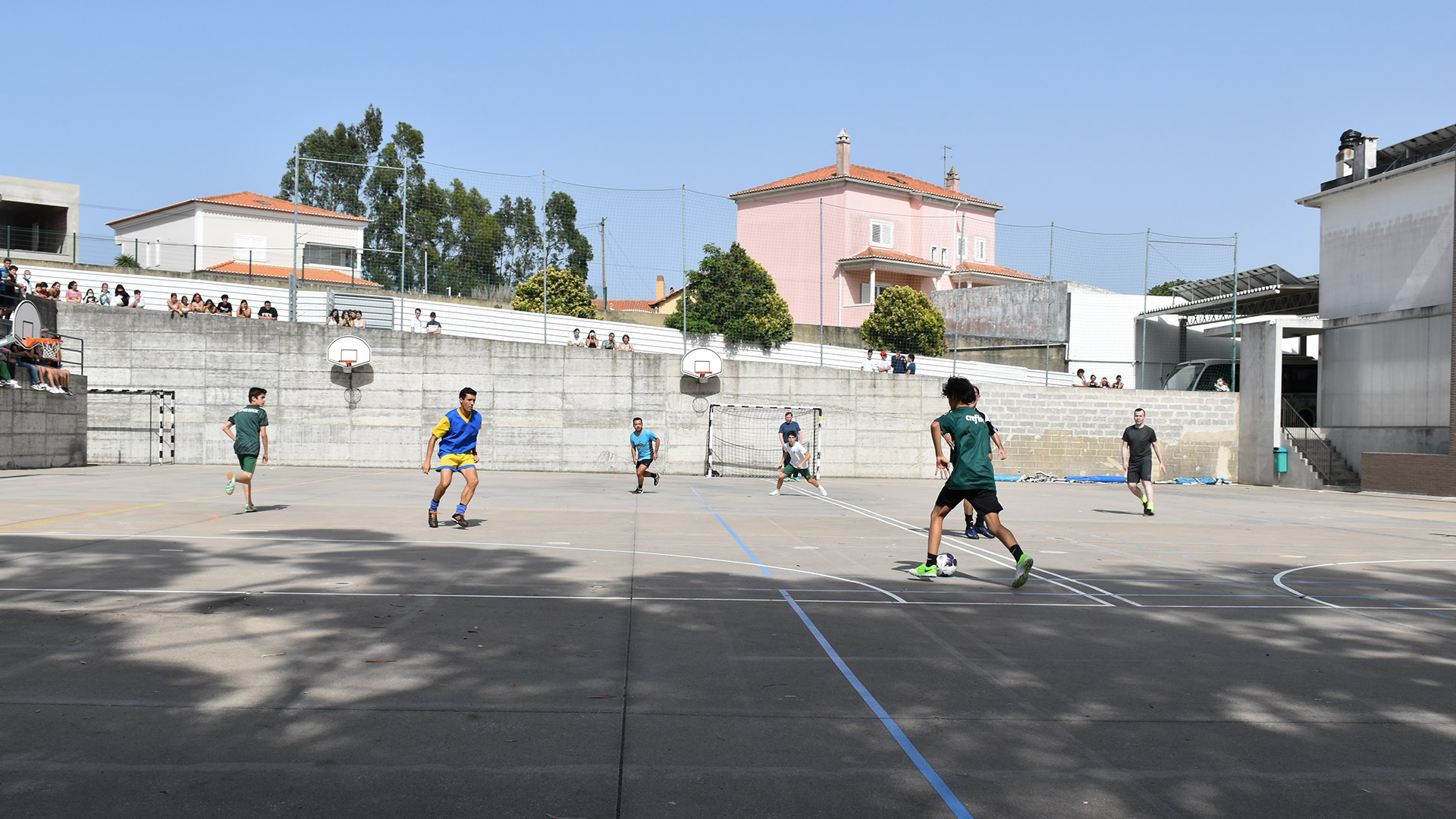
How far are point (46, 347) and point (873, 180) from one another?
3878 centimetres

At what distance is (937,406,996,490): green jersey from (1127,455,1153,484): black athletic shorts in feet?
30.8

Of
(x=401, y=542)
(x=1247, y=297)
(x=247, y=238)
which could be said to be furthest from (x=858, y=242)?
(x=247, y=238)

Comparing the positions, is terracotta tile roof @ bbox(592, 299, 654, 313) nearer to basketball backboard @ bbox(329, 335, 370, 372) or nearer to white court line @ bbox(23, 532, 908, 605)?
basketball backboard @ bbox(329, 335, 370, 372)

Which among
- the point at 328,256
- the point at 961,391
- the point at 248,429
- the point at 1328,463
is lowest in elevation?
the point at 1328,463

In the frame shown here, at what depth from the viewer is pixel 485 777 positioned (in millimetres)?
3871

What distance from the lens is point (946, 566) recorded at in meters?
9.47

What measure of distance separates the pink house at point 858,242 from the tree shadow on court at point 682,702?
22.3 m

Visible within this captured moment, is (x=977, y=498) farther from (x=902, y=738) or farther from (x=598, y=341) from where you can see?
(x=598, y=341)

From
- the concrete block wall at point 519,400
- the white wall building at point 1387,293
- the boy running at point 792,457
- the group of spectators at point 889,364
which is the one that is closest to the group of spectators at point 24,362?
the concrete block wall at point 519,400

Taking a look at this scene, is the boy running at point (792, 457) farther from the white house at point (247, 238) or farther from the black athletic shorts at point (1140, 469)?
the white house at point (247, 238)

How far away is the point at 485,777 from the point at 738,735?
3.78 feet

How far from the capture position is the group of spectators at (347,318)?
28109 mm

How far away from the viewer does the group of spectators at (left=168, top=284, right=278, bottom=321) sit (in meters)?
27.5

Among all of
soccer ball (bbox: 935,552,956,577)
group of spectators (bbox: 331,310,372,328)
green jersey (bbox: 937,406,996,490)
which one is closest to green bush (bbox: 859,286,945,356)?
group of spectators (bbox: 331,310,372,328)
